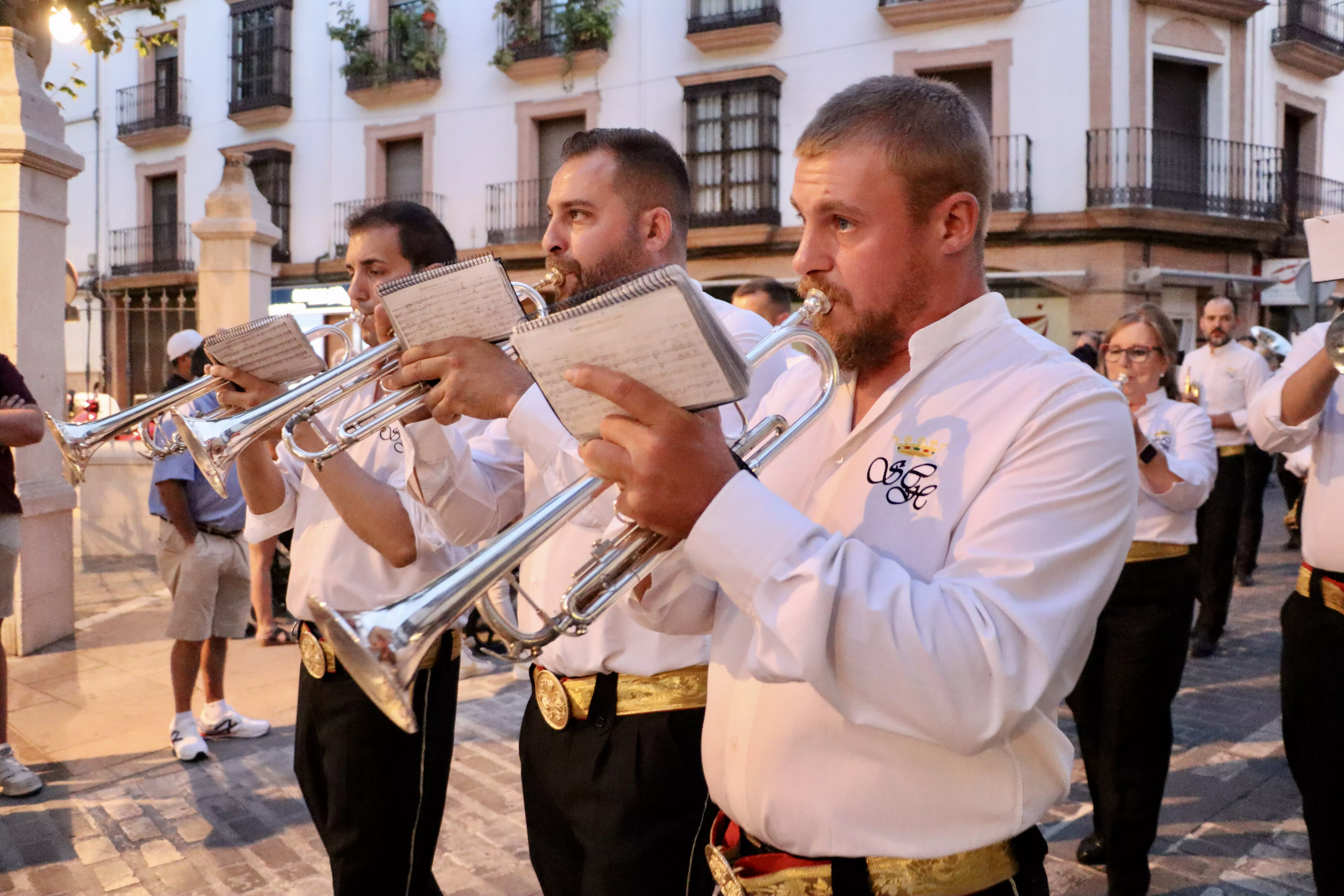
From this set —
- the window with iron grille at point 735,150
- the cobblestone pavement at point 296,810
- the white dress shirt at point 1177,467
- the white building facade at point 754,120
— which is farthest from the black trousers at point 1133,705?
the window with iron grille at point 735,150

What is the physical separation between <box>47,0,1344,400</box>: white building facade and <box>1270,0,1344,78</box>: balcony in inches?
2.1

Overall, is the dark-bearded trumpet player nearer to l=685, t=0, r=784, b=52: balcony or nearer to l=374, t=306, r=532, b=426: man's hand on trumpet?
l=374, t=306, r=532, b=426: man's hand on trumpet

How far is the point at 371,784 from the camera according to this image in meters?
2.69

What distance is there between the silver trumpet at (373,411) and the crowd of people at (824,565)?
0.14ft

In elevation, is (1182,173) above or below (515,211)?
below

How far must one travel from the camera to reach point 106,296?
Result: 2394 cm

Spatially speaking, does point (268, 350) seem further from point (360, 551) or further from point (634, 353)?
point (634, 353)

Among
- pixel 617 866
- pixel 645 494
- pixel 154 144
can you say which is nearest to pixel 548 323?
pixel 645 494

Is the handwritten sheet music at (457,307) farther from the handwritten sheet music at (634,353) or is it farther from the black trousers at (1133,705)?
the black trousers at (1133,705)

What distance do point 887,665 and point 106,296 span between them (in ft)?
87.1

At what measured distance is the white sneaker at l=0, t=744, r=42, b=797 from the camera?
432 centimetres

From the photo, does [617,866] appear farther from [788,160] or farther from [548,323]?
[788,160]

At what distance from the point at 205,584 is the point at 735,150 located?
46.9 feet

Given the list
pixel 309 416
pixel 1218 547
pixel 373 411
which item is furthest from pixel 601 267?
pixel 1218 547
